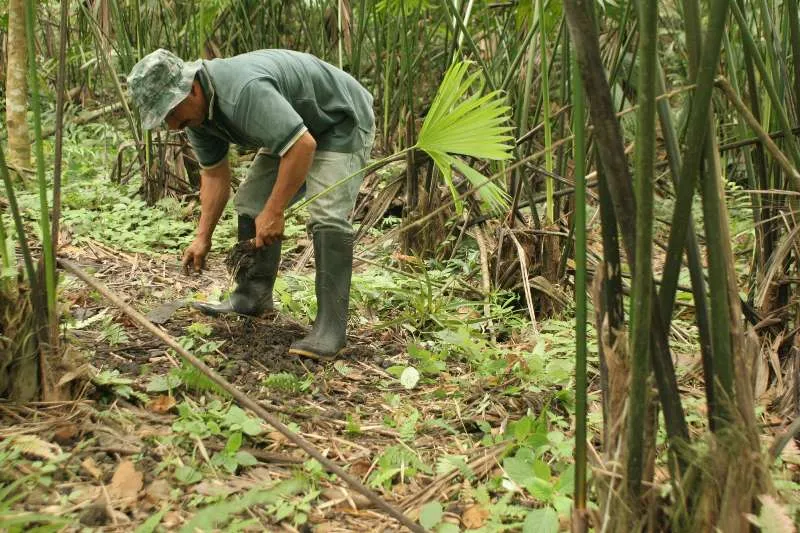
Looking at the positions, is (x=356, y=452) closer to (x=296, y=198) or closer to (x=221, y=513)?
(x=221, y=513)

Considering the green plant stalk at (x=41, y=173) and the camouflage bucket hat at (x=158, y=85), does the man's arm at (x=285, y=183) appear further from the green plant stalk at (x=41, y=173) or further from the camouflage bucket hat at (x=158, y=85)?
the green plant stalk at (x=41, y=173)

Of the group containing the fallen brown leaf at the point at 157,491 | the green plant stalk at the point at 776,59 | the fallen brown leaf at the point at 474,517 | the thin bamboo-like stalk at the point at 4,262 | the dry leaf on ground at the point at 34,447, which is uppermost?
the green plant stalk at the point at 776,59

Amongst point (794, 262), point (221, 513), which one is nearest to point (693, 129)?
point (221, 513)

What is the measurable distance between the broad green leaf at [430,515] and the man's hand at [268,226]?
1.18 meters

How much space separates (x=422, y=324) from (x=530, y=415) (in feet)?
3.07

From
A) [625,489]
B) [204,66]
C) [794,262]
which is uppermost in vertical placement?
[204,66]

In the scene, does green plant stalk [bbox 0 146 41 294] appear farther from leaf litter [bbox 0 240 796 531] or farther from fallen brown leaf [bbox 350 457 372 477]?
fallen brown leaf [bbox 350 457 372 477]

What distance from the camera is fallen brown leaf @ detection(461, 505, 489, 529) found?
1.54 metres

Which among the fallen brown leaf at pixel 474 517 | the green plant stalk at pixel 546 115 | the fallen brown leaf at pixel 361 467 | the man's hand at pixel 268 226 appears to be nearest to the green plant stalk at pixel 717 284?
the fallen brown leaf at pixel 474 517

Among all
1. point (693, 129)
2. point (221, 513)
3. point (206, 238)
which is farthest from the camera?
point (206, 238)

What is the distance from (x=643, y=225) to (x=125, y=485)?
1.18 meters

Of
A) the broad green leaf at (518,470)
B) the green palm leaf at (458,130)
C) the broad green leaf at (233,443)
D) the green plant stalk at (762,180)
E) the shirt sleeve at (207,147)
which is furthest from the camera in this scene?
the shirt sleeve at (207,147)

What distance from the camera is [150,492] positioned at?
1572 millimetres

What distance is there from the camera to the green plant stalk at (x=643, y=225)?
910 millimetres
